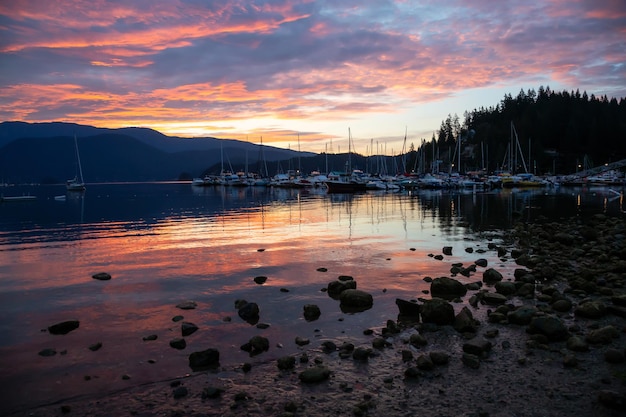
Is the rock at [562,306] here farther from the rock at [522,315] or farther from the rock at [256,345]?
the rock at [256,345]

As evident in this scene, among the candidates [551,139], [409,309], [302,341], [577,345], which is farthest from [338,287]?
[551,139]

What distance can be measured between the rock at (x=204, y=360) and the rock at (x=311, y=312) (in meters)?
3.35

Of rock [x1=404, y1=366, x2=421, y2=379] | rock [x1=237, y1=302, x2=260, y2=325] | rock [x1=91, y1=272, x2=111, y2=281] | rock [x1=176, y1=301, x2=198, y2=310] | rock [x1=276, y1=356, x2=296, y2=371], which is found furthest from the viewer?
rock [x1=91, y1=272, x2=111, y2=281]

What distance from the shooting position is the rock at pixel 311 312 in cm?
1279

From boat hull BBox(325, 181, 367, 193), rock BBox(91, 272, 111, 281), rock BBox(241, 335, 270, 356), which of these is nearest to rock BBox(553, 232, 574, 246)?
rock BBox(241, 335, 270, 356)

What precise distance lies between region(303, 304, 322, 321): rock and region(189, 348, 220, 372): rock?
→ 3.35 meters

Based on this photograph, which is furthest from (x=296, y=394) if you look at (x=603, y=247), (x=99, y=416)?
(x=603, y=247)

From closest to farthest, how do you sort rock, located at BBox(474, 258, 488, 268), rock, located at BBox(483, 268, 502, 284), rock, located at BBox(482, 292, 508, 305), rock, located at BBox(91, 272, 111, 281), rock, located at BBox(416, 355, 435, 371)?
rock, located at BBox(416, 355, 435, 371)
rock, located at BBox(482, 292, 508, 305)
rock, located at BBox(483, 268, 502, 284)
rock, located at BBox(91, 272, 111, 281)
rock, located at BBox(474, 258, 488, 268)

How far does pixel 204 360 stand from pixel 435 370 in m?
4.94

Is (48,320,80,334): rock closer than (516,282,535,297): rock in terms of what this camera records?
Yes

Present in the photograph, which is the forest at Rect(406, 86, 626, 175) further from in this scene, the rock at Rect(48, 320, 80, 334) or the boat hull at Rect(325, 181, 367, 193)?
the rock at Rect(48, 320, 80, 334)

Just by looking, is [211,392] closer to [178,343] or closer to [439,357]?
[178,343]

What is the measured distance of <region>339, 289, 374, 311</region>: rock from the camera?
44.8 ft

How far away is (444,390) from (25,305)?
14043mm
